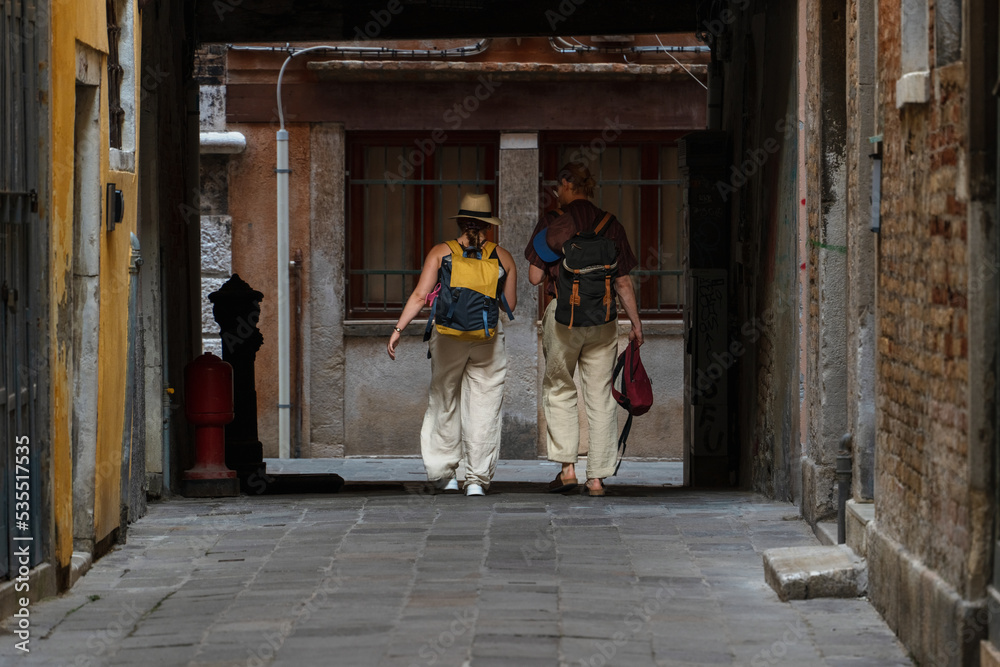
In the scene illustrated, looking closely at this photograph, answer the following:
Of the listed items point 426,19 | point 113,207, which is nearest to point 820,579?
point 113,207

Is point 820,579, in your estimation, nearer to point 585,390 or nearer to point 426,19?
point 585,390

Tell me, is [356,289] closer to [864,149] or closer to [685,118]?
[685,118]

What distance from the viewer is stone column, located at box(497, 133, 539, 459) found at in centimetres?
1556

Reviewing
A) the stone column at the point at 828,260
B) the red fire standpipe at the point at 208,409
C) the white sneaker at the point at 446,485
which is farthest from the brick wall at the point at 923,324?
the red fire standpipe at the point at 208,409

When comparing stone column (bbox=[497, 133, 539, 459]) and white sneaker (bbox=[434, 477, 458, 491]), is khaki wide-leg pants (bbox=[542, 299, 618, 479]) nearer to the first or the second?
white sneaker (bbox=[434, 477, 458, 491])

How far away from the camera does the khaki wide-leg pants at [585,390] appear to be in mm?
9609

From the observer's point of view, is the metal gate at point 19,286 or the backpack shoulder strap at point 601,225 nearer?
the metal gate at point 19,286

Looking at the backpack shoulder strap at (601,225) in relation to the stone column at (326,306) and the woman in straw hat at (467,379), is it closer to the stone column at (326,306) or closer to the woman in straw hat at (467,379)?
the woman in straw hat at (467,379)

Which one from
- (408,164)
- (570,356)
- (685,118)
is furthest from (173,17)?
(685,118)

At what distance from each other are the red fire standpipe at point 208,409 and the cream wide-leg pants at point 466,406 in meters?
1.37

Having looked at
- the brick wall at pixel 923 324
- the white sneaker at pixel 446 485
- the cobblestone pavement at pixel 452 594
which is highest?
the brick wall at pixel 923 324

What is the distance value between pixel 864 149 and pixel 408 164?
9.19 meters

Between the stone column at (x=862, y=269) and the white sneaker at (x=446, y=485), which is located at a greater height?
the stone column at (x=862, y=269)

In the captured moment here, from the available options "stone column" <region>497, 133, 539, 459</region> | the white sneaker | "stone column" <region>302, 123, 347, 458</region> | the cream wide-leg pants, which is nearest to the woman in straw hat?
the cream wide-leg pants
